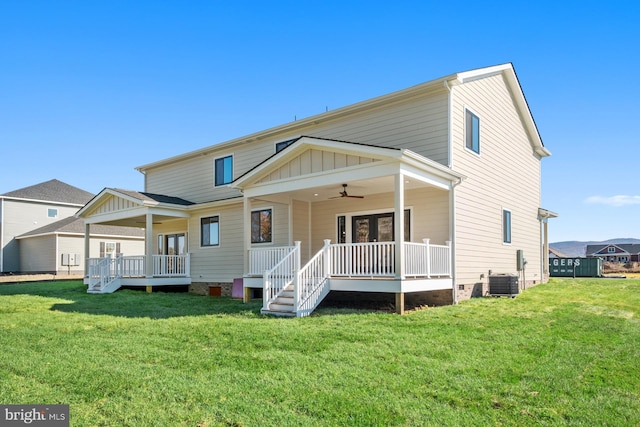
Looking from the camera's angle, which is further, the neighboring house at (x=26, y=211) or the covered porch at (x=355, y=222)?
the neighboring house at (x=26, y=211)

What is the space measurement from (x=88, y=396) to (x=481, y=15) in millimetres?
14368

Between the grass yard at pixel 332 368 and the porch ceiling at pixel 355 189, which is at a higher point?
the porch ceiling at pixel 355 189

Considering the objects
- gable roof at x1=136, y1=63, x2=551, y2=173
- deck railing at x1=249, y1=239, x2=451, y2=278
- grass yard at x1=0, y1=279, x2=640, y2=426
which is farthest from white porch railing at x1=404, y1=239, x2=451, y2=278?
gable roof at x1=136, y1=63, x2=551, y2=173

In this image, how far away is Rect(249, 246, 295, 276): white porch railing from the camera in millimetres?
12977

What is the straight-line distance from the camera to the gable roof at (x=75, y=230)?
105ft

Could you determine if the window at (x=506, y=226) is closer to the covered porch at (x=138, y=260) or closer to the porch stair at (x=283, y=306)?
the porch stair at (x=283, y=306)

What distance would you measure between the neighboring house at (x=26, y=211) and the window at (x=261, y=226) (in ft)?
88.1

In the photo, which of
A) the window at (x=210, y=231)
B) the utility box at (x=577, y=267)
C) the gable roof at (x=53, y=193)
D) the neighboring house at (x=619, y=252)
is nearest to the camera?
the window at (x=210, y=231)

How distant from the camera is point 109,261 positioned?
18016 millimetres

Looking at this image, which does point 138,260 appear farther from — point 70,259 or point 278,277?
point 70,259

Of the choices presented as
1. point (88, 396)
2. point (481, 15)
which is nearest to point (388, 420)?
point (88, 396)

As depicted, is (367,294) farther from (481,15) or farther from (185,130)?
(185,130)

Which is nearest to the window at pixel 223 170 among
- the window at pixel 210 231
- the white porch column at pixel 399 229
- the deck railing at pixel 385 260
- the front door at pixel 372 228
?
the window at pixel 210 231

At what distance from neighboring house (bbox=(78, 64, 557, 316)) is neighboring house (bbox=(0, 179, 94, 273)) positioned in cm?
1937
